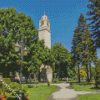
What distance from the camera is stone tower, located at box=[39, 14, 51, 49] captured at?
98.4m

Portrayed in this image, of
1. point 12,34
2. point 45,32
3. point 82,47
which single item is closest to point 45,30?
point 45,32

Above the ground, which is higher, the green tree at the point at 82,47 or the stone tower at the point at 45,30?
the stone tower at the point at 45,30

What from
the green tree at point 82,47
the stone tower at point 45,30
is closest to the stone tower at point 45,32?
the stone tower at point 45,30

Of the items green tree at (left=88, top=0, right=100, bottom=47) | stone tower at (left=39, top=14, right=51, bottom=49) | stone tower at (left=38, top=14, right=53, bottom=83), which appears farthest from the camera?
stone tower at (left=39, top=14, right=51, bottom=49)

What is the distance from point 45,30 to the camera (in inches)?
3986

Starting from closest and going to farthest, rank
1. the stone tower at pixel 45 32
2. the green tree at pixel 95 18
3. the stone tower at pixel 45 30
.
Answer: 1. the green tree at pixel 95 18
2. the stone tower at pixel 45 32
3. the stone tower at pixel 45 30

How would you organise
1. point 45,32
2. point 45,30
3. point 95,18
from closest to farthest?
1. point 95,18
2. point 45,32
3. point 45,30

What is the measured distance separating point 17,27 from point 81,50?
19.8 m

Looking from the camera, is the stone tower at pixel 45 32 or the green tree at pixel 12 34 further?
the stone tower at pixel 45 32

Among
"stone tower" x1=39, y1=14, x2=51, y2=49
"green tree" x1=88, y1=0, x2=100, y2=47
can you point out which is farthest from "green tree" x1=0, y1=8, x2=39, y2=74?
"stone tower" x1=39, y1=14, x2=51, y2=49

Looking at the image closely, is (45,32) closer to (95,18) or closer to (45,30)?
(45,30)

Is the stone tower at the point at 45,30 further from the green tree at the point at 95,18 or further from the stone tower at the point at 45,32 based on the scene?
the green tree at the point at 95,18

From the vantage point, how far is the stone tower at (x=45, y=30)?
3873 inches

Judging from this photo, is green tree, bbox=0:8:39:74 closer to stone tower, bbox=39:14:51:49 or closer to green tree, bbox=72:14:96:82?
green tree, bbox=72:14:96:82
